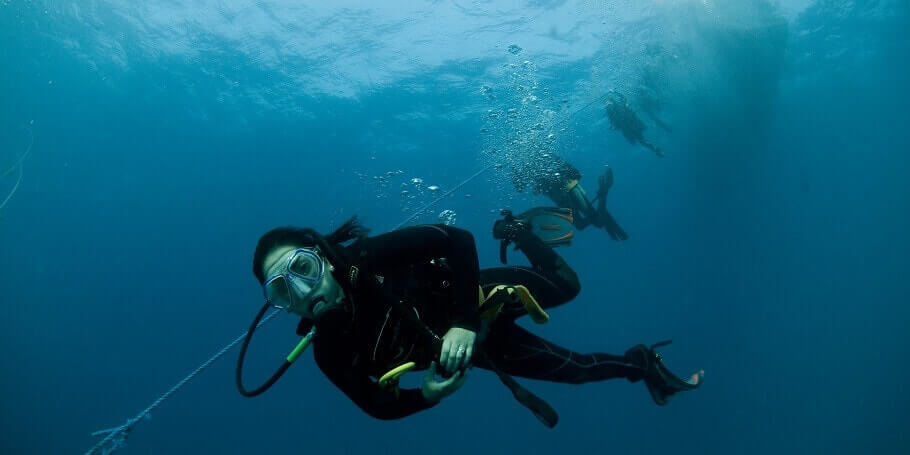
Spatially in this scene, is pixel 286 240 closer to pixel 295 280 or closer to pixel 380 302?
pixel 295 280

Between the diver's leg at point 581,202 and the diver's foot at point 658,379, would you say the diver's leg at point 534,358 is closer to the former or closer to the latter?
the diver's foot at point 658,379

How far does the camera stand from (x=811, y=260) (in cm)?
5406

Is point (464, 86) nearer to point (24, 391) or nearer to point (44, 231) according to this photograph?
point (44, 231)

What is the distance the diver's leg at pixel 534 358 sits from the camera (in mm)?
3662

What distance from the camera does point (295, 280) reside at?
240 cm

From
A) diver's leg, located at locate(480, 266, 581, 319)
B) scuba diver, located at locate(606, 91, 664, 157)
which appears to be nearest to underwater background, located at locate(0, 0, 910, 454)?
scuba diver, located at locate(606, 91, 664, 157)

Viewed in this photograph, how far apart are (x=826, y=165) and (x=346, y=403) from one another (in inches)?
2369

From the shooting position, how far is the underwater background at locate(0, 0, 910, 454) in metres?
17.7

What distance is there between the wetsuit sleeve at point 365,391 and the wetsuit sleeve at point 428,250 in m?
0.67

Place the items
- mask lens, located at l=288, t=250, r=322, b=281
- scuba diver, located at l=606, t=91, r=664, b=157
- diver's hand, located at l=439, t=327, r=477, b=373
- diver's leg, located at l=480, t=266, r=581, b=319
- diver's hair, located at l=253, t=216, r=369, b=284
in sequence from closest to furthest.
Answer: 1. diver's hand, located at l=439, t=327, r=477, b=373
2. mask lens, located at l=288, t=250, r=322, b=281
3. diver's hair, located at l=253, t=216, r=369, b=284
4. diver's leg, located at l=480, t=266, r=581, b=319
5. scuba diver, located at l=606, t=91, r=664, b=157

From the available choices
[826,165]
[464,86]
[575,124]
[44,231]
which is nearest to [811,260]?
[826,165]

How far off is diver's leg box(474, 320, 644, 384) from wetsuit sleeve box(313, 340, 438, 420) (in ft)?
3.77

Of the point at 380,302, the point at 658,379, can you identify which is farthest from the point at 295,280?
the point at 658,379

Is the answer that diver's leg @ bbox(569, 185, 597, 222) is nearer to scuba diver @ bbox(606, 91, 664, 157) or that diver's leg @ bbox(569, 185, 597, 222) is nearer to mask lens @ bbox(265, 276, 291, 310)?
scuba diver @ bbox(606, 91, 664, 157)
